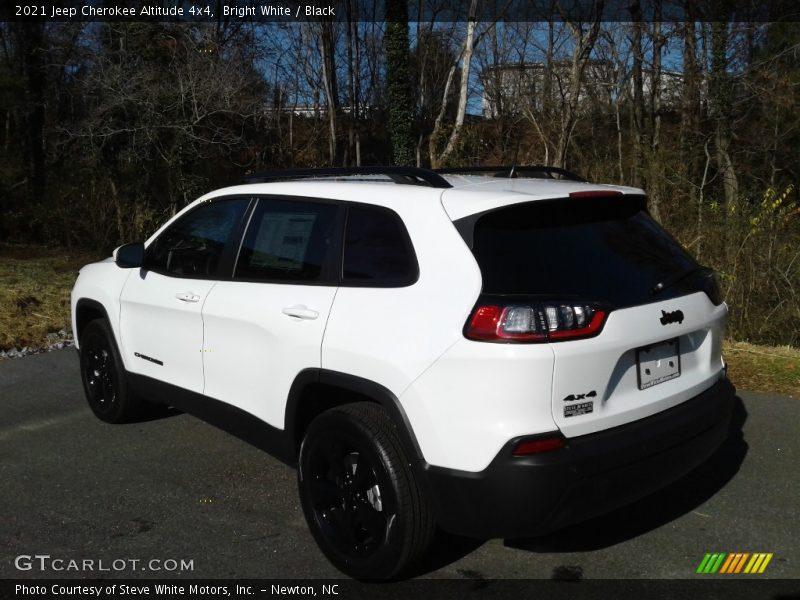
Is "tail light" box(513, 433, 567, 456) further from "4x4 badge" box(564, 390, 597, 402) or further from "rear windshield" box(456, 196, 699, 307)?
"rear windshield" box(456, 196, 699, 307)

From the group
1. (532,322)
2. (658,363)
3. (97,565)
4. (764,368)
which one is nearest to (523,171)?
(658,363)

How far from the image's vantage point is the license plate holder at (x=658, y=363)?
10.4 feet

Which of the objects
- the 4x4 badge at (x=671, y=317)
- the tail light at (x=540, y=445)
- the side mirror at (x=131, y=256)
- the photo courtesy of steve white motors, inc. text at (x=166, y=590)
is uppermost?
the side mirror at (x=131, y=256)

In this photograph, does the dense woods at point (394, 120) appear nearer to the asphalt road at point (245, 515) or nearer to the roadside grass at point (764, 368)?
the roadside grass at point (764, 368)

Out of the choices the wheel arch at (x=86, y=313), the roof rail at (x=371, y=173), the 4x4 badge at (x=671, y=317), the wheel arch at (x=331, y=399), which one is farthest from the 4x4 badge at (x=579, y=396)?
the wheel arch at (x=86, y=313)

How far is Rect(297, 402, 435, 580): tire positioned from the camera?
10.2 ft

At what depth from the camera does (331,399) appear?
11.8 feet

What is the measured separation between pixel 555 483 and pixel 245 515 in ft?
6.02

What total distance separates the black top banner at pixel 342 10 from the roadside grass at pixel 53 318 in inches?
313

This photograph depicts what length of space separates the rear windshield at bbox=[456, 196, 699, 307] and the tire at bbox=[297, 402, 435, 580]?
772 mm

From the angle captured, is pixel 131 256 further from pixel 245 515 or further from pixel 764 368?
pixel 764 368

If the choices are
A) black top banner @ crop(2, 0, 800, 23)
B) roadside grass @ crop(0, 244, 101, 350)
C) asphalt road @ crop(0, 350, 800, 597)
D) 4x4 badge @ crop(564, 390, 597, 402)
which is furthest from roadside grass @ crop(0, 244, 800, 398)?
black top banner @ crop(2, 0, 800, 23)

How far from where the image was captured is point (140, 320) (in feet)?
16.0

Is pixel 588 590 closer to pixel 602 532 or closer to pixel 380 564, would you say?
pixel 602 532
